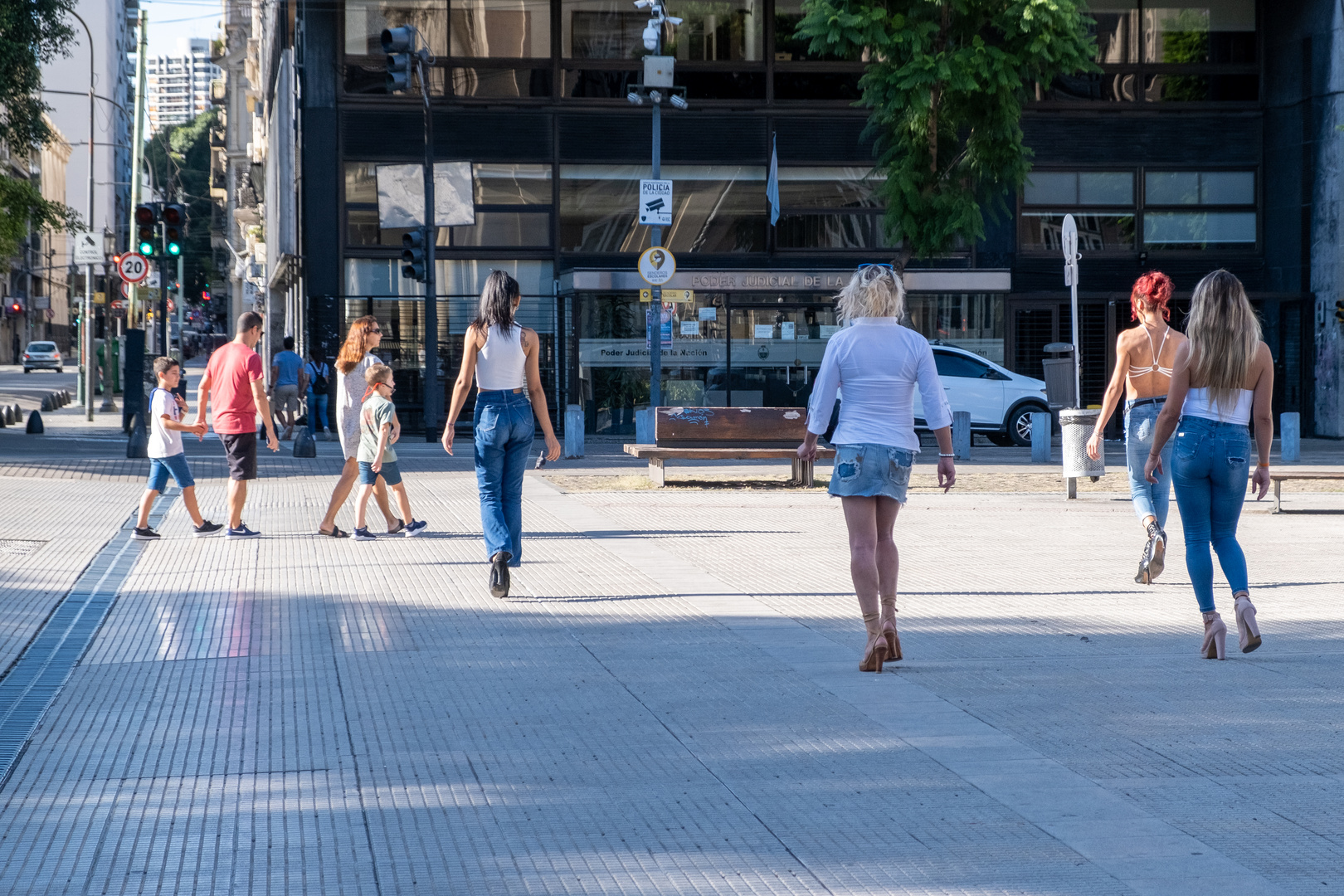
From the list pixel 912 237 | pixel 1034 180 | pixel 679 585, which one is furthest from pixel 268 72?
pixel 679 585

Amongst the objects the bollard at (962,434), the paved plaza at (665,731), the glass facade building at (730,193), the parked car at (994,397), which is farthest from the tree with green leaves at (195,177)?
the paved plaza at (665,731)

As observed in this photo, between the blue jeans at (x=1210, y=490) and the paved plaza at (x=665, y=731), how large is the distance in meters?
0.41

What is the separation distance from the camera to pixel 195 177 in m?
107

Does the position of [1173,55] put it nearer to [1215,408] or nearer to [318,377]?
[318,377]

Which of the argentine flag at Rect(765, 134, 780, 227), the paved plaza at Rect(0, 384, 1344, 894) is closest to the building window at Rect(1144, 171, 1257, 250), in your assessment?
the argentine flag at Rect(765, 134, 780, 227)

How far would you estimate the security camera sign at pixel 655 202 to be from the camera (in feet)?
71.1

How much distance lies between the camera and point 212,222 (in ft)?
299

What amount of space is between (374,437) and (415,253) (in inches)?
464

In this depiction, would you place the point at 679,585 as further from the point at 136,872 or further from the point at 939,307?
the point at 939,307

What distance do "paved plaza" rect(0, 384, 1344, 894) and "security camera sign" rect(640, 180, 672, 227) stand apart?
11.5 meters

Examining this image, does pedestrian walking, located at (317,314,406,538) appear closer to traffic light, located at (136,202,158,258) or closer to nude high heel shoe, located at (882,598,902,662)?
nude high heel shoe, located at (882,598,902,662)

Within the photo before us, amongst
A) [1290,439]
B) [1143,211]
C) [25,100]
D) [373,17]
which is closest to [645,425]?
[1290,439]

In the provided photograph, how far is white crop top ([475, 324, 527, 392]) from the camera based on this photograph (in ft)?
28.8

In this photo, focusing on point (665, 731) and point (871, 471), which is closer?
point (665, 731)
